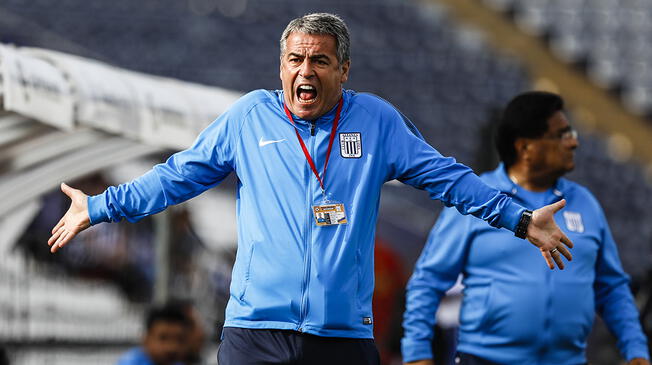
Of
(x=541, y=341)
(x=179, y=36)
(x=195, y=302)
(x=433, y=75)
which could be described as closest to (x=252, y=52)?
(x=179, y=36)

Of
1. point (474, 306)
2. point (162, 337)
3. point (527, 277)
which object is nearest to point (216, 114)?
point (162, 337)

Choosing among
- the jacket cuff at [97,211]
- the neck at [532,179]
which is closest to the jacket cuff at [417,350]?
the neck at [532,179]

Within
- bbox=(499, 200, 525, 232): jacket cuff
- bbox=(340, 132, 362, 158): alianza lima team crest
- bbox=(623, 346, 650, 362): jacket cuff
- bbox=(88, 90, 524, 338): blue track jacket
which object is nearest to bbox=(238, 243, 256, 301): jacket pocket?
bbox=(88, 90, 524, 338): blue track jacket

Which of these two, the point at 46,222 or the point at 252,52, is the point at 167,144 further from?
the point at 252,52

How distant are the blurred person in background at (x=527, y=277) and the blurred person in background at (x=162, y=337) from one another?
4.84 ft

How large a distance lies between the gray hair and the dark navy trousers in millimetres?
780

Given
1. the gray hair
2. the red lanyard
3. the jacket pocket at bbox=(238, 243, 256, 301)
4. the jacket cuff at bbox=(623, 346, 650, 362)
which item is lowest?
the jacket cuff at bbox=(623, 346, 650, 362)

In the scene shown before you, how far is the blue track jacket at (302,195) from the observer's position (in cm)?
295

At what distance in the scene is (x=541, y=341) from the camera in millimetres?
4004

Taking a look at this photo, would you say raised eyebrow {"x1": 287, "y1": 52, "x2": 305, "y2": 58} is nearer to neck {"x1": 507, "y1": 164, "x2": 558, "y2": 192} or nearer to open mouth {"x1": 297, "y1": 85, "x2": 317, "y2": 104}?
open mouth {"x1": 297, "y1": 85, "x2": 317, "y2": 104}

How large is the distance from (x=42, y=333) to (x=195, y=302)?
0.98 m

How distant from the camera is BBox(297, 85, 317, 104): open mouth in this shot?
3.04 m

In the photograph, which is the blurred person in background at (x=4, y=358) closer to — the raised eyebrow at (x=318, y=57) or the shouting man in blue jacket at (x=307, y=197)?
the shouting man in blue jacket at (x=307, y=197)

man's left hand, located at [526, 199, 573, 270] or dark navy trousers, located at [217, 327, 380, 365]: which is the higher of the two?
man's left hand, located at [526, 199, 573, 270]
